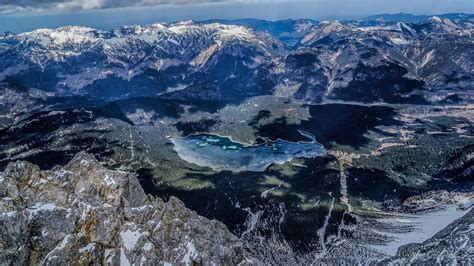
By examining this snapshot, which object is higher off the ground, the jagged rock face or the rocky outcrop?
the jagged rock face

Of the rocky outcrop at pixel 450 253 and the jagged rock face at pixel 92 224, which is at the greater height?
the jagged rock face at pixel 92 224

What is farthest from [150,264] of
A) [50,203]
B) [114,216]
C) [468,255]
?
[468,255]

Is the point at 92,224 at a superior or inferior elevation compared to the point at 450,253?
superior

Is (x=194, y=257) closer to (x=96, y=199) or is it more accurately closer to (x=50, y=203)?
(x=96, y=199)

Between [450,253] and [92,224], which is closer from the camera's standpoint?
[92,224]

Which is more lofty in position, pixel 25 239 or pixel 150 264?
pixel 25 239

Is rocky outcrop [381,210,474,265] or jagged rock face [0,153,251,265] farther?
rocky outcrop [381,210,474,265]

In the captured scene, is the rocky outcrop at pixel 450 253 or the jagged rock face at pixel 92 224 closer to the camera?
the jagged rock face at pixel 92 224

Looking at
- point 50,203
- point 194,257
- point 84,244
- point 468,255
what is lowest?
point 468,255
